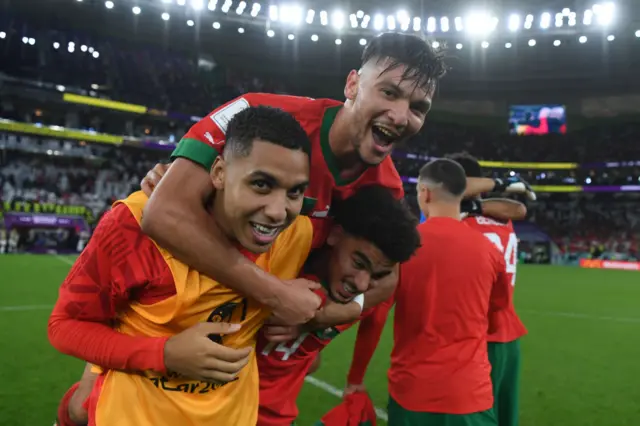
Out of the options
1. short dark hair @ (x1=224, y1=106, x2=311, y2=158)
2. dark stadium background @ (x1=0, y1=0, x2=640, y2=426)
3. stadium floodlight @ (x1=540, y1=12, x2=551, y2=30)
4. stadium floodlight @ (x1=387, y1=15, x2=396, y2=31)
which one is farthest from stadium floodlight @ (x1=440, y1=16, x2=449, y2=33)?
short dark hair @ (x1=224, y1=106, x2=311, y2=158)

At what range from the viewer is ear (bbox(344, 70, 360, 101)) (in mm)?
2369

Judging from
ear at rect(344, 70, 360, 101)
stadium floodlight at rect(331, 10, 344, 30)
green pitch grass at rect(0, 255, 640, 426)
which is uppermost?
stadium floodlight at rect(331, 10, 344, 30)

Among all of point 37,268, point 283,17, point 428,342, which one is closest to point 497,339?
point 428,342

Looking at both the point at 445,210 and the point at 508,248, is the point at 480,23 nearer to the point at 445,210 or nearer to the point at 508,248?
the point at 508,248

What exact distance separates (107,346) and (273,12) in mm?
28242

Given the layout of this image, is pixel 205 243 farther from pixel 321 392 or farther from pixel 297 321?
pixel 321 392

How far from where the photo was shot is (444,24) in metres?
29.9

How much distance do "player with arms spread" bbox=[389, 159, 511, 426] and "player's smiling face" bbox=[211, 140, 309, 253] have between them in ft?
4.21

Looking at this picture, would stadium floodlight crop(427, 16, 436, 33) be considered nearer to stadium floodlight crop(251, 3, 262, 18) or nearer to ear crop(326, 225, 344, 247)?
stadium floodlight crop(251, 3, 262, 18)

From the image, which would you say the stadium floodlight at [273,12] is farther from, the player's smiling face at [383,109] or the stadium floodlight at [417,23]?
the player's smiling face at [383,109]

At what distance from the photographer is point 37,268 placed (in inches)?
608

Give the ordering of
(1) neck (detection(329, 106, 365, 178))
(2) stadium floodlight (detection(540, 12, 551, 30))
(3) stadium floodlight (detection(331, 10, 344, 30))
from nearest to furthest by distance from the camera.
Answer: (1) neck (detection(329, 106, 365, 178)) → (3) stadium floodlight (detection(331, 10, 344, 30)) → (2) stadium floodlight (detection(540, 12, 551, 30))

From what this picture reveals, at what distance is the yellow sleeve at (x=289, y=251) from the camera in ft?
6.16

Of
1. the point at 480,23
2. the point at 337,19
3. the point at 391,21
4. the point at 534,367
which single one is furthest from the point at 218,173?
the point at 480,23
